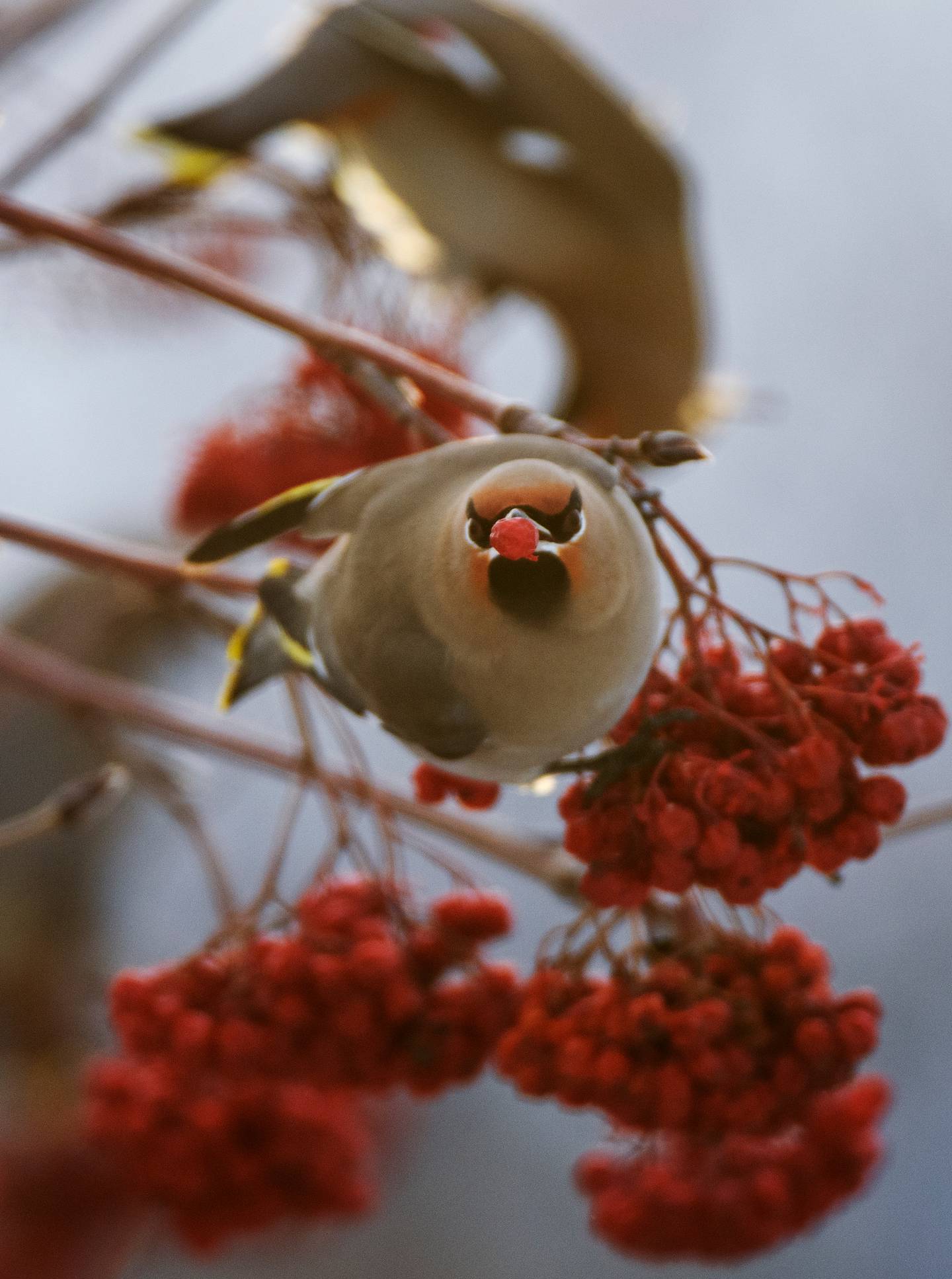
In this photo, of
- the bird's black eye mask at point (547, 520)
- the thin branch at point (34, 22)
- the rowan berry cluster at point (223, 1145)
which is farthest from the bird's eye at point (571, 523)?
the thin branch at point (34, 22)

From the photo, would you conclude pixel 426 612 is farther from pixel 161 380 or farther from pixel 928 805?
pixel 161 380

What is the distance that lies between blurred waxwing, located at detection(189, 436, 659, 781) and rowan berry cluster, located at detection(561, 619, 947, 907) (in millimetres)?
21

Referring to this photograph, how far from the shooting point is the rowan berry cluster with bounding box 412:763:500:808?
0.24m

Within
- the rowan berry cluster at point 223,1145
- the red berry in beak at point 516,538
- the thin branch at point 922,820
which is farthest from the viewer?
the rowan berry cluster at point 223,1145

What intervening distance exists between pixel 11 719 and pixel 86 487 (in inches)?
6.1

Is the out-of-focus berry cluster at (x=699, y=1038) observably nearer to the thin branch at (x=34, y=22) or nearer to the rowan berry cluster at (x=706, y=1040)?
the rowan berry cluster at (x=706, y=1040)

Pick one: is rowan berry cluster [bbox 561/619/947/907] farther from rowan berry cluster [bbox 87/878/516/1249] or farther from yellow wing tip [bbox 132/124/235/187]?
yellow wing tip [bbox 132/124/235/187]

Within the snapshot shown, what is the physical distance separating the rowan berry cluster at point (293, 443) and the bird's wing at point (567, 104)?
9 centimetres

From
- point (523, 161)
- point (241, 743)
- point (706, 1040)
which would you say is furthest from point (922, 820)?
point (523, 161)

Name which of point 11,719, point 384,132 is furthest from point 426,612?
point 11,719

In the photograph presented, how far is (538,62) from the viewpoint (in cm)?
41

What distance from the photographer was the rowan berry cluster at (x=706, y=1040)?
253mm

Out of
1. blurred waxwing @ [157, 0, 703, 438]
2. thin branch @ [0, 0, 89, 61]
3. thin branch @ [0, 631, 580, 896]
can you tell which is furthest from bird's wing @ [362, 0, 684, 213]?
thin branch @ [0, 631, 580, 896]

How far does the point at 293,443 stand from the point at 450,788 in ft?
0.67
